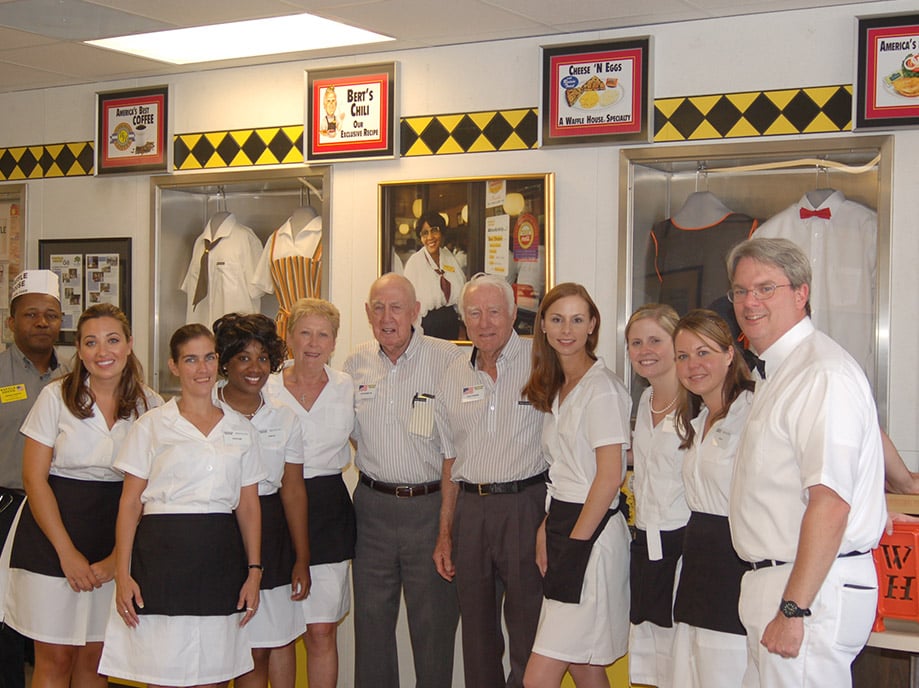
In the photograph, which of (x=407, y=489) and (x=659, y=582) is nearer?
(x=659, y=582)

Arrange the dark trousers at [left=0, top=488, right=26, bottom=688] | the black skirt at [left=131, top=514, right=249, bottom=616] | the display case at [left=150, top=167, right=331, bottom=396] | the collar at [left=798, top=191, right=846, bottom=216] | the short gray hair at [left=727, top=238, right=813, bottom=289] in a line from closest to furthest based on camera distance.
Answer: the short gray hair at [left=727, top=238, right=813, bottom=289], the black skirt at [left=131, top=514, right=249, bottom=616], the collar at [left=798, top=191, right=846, bottom=216], the dark trousers at [left=0, top=488, right=26, bottom=688], the display case at [left=150, top=167, right=331, bottom=396]

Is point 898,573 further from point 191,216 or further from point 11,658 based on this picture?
point 191,216

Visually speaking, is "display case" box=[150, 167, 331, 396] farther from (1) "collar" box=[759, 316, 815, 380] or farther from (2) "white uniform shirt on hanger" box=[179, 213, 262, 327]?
Answer: (1) "collar" box=[759, 316, 815, 380]

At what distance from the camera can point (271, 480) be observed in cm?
398

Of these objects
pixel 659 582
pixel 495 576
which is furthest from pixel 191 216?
pixel 659 582

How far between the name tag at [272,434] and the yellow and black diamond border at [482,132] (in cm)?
188

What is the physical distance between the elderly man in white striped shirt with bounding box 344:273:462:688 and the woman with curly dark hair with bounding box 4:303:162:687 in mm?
996

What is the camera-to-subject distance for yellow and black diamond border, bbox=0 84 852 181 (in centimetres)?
444

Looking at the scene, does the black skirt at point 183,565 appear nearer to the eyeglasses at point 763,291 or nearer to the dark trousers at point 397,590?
the dark trousers at point 397,590

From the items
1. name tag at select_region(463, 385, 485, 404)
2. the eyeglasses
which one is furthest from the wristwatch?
name tag at select_region(463, 385, 485, 404)

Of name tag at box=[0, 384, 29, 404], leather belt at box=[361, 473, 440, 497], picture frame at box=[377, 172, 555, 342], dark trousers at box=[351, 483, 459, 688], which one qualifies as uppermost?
picture frame at box=[377, 172, 555, 342]

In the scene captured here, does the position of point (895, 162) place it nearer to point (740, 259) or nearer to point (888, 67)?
point (888, 67)

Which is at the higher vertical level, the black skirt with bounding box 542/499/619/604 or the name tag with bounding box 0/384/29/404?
the name tag with bounding box 0/384/29/404

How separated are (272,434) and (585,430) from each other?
118 centimetres
